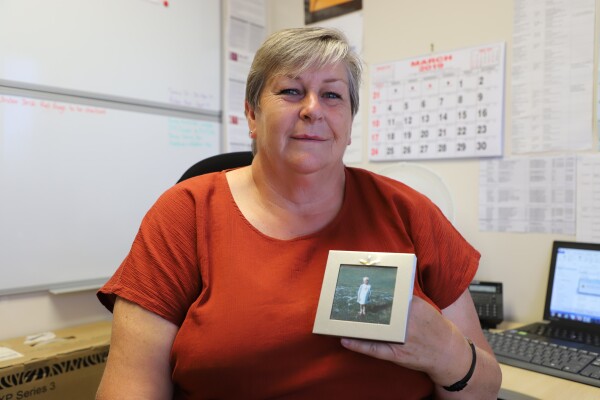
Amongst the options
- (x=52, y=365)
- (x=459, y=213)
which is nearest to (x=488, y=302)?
(x=459, y=213)

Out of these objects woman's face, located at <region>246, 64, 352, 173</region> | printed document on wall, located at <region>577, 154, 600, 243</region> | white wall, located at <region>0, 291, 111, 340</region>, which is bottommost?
white wall, located at <region>0, 291, 111, 340</region>

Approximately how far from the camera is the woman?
910mm

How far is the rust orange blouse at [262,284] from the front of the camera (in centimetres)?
91

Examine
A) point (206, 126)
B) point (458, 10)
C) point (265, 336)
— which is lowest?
point (265, 336)

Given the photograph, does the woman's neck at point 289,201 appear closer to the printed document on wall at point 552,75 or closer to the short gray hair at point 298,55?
the short gray hair at point 298,55

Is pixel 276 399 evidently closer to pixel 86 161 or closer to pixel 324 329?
pixel 324 329

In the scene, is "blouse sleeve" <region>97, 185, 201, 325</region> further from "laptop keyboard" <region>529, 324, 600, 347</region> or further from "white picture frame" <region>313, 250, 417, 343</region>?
"laptop keyboard" <region>529, 324, 600, 347</region>

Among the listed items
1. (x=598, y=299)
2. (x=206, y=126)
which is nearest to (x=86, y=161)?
(x=206, y=126)

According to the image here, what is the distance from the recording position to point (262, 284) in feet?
3.15

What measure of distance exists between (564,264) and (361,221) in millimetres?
862

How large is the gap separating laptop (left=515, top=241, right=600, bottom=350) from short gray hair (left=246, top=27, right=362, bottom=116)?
37.1 inches

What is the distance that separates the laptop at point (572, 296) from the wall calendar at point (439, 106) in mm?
416

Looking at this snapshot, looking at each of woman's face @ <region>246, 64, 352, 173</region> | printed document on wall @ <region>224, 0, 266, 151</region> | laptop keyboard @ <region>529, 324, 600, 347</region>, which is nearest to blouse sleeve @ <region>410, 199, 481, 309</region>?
woman's face @ <region>246, 64, 352, 173</region>

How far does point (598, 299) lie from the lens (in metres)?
1.47
